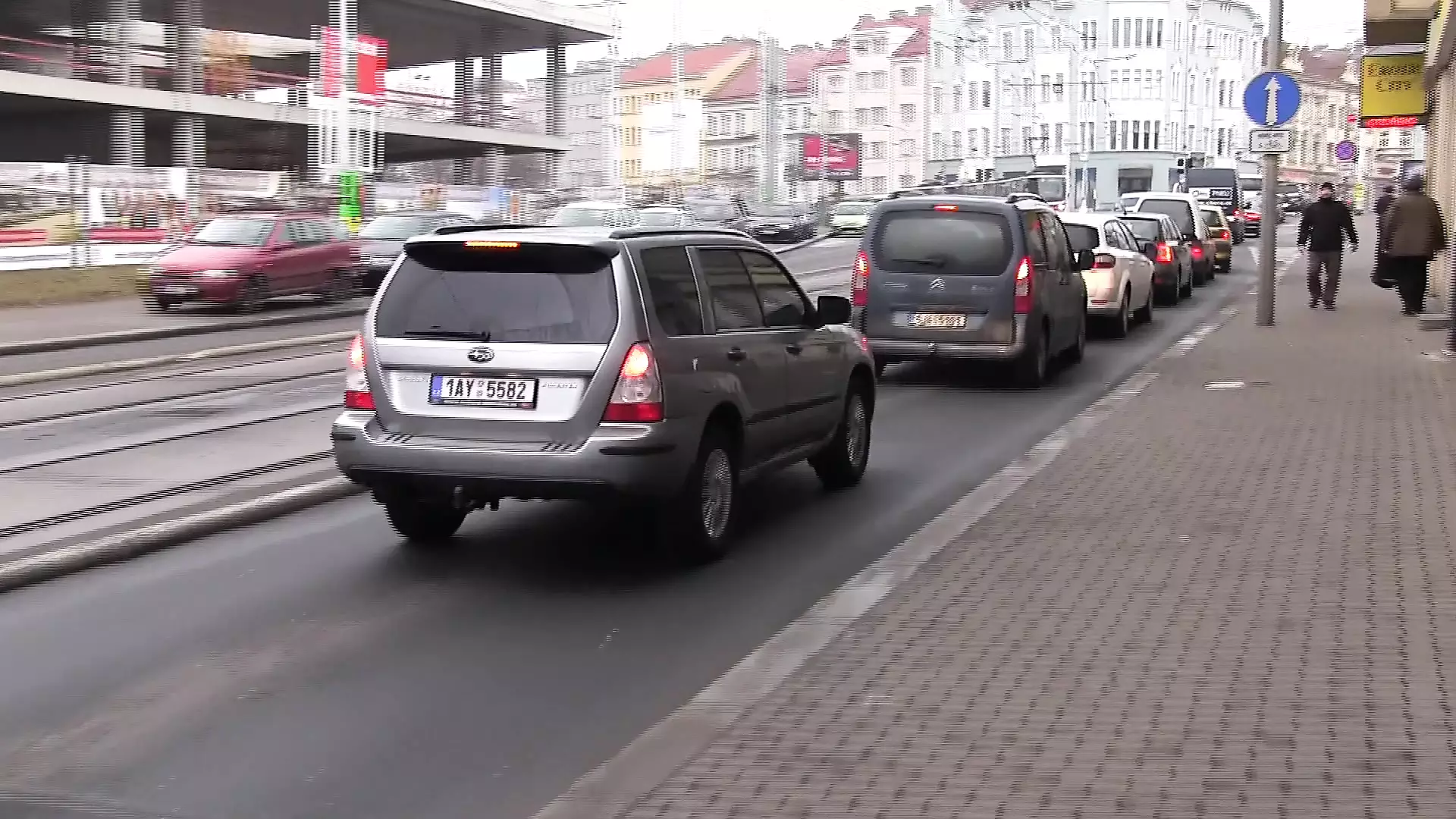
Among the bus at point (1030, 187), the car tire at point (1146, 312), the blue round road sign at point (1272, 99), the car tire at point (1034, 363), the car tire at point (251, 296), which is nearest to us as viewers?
the car tire at point (1034, 363)

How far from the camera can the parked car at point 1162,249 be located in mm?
25703

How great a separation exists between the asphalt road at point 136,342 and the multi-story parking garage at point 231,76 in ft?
51.8

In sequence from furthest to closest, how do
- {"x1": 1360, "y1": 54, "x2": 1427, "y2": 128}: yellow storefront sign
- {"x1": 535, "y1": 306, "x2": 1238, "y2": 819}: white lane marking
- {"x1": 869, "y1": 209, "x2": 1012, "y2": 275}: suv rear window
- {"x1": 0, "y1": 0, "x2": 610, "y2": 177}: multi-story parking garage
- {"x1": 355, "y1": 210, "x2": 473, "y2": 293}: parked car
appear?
{"x1": 0, "y1": 0, "x2": 610, "y2": 177}: multi-story parking garage → {"x1": 355, "y1": 210, "x2": 473, "y2": 293}: parked car → {"x1": 1360, "y1": 54, "x2": 1427, "y2": 128}: yellow storefront sign → {"x1": 869, "y1": 209, "x2": 1012, "y2": 275}: suv rear window → {"x1": 535, "y1": 306, "x2": 1238, "y2": 819}: white lane marking

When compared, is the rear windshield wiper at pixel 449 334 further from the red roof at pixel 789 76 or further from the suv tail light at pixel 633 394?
the red roof at pixel 789 76

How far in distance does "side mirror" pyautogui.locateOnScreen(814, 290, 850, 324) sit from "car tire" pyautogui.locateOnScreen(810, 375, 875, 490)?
66cm

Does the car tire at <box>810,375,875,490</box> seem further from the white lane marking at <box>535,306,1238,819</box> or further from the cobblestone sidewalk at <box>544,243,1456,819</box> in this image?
the cobblestone sidewalk at <box>544,243,1456,819</box>

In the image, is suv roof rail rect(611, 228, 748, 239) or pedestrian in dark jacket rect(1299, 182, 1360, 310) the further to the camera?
pedestrian in dark jacket rect(1299, 182, 1360, 310)

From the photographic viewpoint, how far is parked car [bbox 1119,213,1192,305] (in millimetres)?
25703

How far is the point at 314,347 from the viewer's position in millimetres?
20766

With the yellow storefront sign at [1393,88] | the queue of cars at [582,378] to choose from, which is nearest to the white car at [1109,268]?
the yellow storefront sign at [1393,88]

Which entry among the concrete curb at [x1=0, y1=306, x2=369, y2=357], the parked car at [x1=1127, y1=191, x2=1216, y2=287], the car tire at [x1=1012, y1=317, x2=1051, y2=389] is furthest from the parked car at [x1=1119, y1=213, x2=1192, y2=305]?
the concrete curb at [x1=0, y1=306, x2=369, y2=357]

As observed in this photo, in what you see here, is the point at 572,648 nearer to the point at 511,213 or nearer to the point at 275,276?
the point at 275,276

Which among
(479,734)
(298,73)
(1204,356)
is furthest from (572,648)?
(298,73)

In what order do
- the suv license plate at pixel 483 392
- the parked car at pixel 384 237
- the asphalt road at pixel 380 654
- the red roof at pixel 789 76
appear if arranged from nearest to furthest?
the asphalt road at pixel 380 654
the suv license plate at pixel 483 392
the parked car at pixel 384 237
the red roof at pixel 789 76
